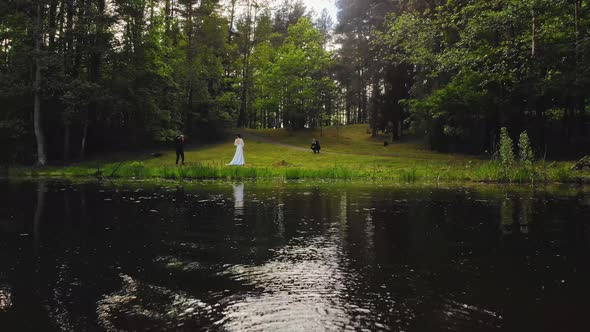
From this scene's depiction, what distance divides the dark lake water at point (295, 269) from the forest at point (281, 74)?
681 inches

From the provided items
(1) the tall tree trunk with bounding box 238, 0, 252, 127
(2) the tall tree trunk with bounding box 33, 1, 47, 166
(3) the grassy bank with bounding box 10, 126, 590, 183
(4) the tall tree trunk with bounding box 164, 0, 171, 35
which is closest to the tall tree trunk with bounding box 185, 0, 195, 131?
(4) the tall tree trunk with bounding box 164, 0, 171, 35

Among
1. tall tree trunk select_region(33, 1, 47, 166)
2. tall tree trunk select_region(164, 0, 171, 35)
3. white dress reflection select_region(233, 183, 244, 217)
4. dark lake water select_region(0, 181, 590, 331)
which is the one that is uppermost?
tall tree trunk select_region(164, 0, 171, 35)

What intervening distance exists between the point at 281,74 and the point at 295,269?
155 feet

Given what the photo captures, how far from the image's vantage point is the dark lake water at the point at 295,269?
3.61 m

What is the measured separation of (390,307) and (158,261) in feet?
10.4

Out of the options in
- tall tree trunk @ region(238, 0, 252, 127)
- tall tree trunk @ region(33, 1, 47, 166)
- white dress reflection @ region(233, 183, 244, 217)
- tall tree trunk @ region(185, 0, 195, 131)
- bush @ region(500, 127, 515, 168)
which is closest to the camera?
white dress reflection @ region(233, 183, 244, 217)

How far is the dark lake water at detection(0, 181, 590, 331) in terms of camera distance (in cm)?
361

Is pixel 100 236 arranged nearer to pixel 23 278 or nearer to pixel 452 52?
pixel 23 278

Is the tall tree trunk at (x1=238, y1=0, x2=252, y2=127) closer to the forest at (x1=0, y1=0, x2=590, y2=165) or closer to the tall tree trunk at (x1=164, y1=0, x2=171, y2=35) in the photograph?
the forest at (x1=0, y1=0, x2=590, y2=165)

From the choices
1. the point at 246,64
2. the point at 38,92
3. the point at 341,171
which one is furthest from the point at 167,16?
the point at 341,171

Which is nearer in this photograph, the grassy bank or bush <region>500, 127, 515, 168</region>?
bush <region>500, 127, 515, 168</region>

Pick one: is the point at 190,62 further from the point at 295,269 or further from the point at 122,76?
the point at 295,269

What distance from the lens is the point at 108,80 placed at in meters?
36.0

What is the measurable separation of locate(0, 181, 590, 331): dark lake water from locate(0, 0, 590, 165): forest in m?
17.3
